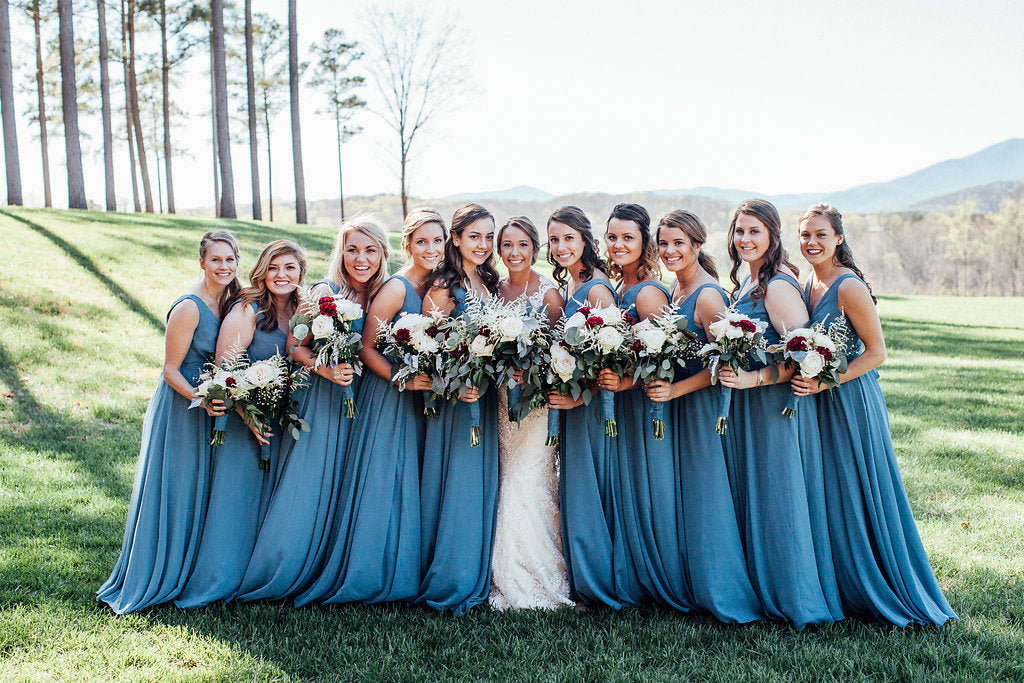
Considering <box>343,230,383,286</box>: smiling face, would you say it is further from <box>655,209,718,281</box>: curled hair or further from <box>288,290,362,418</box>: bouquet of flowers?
<box>655,209,718,281</box>: curled hair

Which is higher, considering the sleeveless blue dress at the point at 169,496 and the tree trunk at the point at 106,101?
the tree trunk at the point at 106,101

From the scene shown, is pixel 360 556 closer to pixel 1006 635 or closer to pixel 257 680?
pixel 257 680

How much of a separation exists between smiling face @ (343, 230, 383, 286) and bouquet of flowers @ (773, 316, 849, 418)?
2.96m

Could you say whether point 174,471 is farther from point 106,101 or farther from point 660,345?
point 106,101

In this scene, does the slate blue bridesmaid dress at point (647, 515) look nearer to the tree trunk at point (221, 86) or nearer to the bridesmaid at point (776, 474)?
the bridesmaid at point (776, 474)

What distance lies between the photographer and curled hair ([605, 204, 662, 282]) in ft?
17.7

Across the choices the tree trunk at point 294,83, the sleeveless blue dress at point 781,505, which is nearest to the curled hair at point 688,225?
the sleeveless blue dress at point 781,505

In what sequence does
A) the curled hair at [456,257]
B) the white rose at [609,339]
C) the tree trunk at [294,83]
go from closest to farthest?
the white rose at [609,339], the curled hair at [456,257], the tree trunk at [294,83]

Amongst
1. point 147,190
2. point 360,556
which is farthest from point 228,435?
point 147,190

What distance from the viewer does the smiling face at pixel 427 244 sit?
544 centimetres

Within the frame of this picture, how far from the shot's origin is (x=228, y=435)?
5148mm

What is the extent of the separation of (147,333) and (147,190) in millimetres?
21402

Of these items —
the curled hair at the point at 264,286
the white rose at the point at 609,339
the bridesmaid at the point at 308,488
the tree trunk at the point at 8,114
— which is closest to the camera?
the white rose at the point at 609,339

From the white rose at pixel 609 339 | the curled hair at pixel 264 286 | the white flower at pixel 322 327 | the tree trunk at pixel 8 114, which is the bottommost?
the white rose at pixel 609 339
